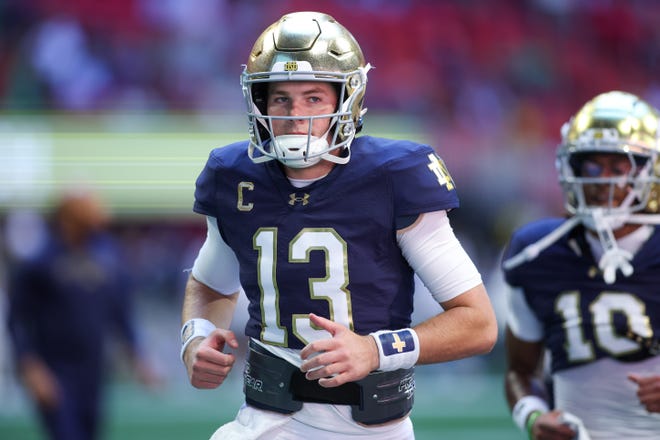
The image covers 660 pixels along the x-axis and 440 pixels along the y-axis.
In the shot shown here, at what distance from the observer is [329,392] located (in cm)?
247

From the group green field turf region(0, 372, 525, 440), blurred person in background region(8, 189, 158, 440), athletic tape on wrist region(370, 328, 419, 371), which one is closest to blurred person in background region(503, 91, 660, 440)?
athletic tape on wrist region(370, 328, 419, 371)

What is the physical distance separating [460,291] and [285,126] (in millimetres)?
503

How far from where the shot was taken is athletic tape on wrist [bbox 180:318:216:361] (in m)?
2.65

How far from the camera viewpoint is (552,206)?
10555mm

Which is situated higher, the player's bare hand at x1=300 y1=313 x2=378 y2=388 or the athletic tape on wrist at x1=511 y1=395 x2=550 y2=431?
the player's bare hand at x1=300 y1=313 x2=378 y2=388

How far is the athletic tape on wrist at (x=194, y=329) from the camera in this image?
2.65m

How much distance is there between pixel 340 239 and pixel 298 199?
0.13m

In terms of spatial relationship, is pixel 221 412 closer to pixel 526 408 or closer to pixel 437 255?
pixel 526 408

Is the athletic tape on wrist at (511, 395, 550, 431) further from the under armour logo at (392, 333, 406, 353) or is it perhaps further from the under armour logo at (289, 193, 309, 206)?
the under armour logo at (289, 193, 309, 206)

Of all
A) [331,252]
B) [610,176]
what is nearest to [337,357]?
[331,252]

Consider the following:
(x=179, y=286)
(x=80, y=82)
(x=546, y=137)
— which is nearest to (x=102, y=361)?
(x=179, y=286)

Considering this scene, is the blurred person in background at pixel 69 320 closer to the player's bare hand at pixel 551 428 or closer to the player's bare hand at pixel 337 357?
the player's bare hand at pixel 551 428

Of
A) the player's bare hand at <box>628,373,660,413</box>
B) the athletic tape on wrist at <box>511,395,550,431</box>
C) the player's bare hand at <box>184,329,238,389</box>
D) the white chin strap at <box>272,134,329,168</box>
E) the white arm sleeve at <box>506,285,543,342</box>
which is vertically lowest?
the athletic tape on wrist at <box>511,395,550,431</box>

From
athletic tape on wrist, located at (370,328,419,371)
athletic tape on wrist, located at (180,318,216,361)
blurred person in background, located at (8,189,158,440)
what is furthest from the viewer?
blurred person in background, located at (8,189,158,440)
